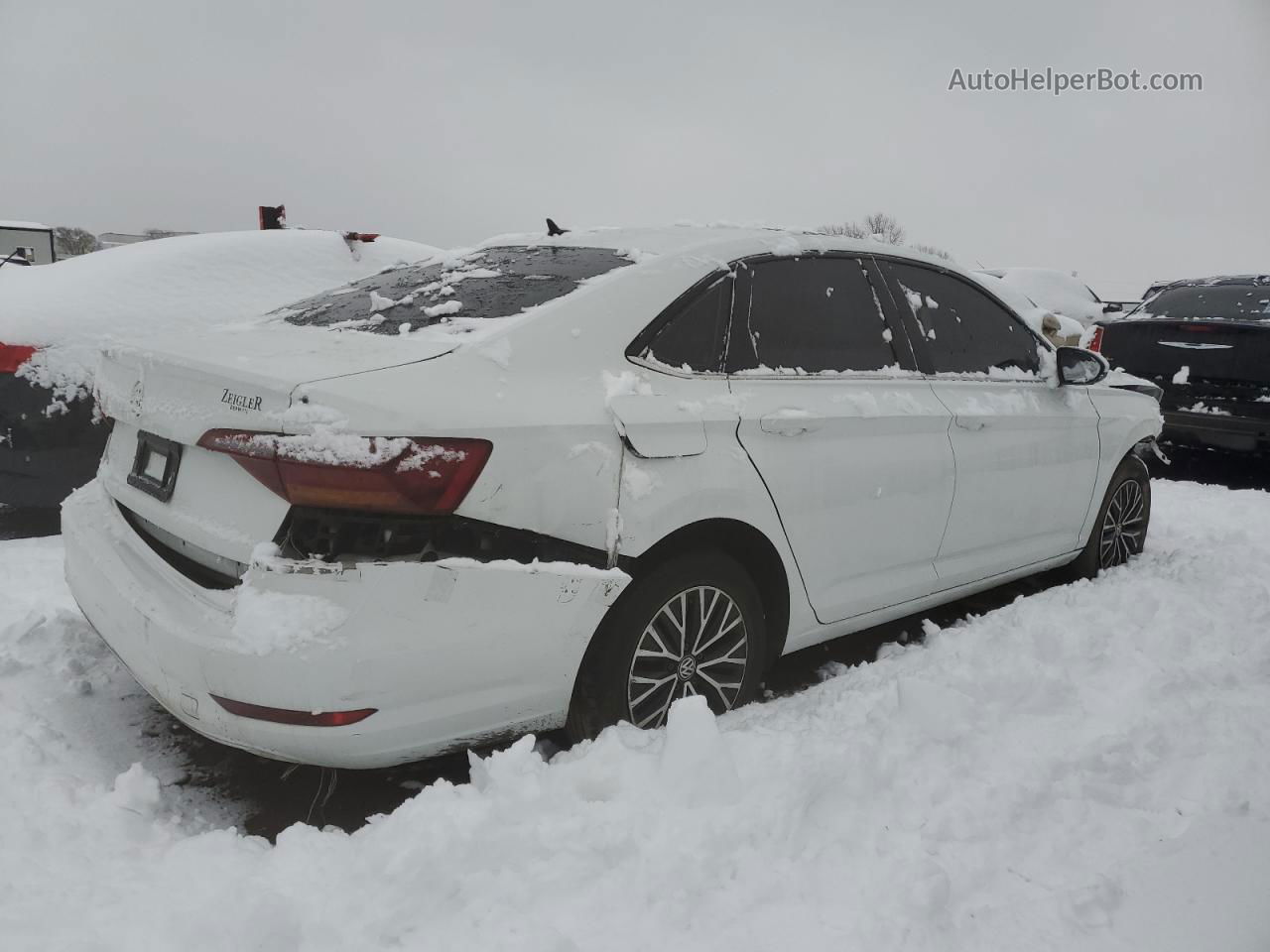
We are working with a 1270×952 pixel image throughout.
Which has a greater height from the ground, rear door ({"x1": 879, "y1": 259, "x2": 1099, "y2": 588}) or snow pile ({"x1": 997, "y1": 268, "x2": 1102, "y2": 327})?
snow pile ({"x1": 997, "y1": 268, "x2": 1102, "y2": 327})

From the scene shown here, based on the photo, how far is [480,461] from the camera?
2.09 metres

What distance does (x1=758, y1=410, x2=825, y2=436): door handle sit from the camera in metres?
2.72

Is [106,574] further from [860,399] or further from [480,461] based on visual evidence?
[860,399]

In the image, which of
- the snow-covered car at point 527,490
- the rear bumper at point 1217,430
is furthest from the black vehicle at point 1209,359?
the snow-covered car at point 527,490

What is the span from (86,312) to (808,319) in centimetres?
344

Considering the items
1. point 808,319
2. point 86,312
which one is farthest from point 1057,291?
point 86,312

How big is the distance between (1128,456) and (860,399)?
Result: 92.0 inches

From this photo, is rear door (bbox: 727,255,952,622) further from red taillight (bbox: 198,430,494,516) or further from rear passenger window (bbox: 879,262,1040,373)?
red taillight (bbox: 198,430,494,516)

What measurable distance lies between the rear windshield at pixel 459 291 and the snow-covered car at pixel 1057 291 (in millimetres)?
13138

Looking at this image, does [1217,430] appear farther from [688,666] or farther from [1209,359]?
[688,666]

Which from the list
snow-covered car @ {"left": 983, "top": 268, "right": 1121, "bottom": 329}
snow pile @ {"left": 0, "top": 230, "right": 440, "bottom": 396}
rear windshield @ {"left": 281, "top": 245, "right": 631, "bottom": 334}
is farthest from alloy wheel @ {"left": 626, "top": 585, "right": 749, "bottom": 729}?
snow-covered car @ {"left": 983, "top": 268, "right": 1121, "bottom": 329}

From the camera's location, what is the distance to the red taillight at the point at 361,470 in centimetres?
196

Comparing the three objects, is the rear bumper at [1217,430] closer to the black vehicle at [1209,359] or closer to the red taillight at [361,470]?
the black vehicle at [1209,359]

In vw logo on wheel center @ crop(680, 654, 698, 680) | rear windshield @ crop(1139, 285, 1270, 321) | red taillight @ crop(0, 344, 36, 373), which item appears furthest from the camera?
rear windshield @ crop(1139, 285, 1270, 321)
